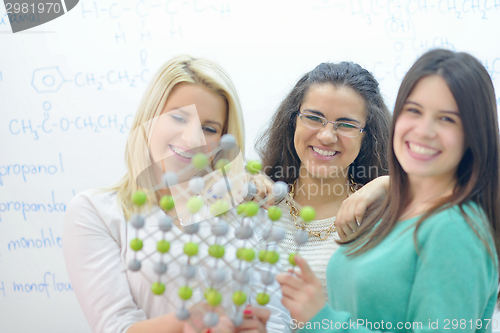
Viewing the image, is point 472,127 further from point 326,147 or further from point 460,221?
point 326,147

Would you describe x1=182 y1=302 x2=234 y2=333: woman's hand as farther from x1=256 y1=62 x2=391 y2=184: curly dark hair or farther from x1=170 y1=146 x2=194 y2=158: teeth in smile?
x1=256 y1=62 x2=391 y2=184: curly dark hair

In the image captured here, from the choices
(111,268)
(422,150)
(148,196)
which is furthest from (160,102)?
(422,150)

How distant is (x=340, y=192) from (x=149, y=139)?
27.3 inches

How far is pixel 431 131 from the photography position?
2.31 ft

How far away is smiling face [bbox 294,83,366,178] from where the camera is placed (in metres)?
1.20

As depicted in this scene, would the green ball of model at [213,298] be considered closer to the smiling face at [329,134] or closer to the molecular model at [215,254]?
the molecular model at [215,254]

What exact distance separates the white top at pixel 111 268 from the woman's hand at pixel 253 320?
7 cm

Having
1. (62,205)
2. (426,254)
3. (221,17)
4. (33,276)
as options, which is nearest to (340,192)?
(426,254)

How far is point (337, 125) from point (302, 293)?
2.12 feet

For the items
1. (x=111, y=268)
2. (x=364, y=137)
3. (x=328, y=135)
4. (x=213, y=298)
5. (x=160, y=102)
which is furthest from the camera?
(x=364, y=137)

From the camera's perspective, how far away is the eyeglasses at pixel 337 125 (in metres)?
1.20

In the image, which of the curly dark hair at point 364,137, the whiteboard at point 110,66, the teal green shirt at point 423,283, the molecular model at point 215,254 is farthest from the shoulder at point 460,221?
the whiteboard at point 110,66

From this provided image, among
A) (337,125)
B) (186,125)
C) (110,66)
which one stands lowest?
(337,125)

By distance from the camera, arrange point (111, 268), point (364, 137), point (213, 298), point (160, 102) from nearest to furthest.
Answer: point (213, 298) → point (111, 268) → point (160, 102) → point (364, 137)
